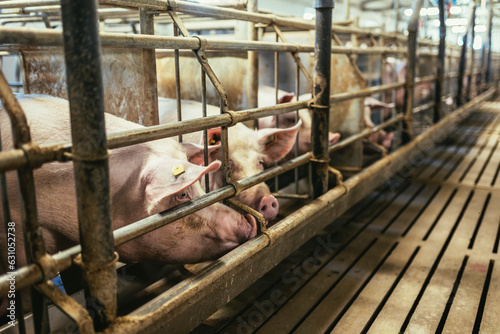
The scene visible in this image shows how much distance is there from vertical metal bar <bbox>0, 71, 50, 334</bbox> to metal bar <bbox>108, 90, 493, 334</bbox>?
0.78ft

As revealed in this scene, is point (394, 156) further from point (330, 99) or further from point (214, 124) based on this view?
point (214, 124)

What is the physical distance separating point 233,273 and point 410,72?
3874mm

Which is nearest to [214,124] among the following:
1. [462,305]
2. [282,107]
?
[282,107]

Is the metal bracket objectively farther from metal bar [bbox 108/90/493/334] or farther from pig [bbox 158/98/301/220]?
pig [bbox 158/98/301/220]

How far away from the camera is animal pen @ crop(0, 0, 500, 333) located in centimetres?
134

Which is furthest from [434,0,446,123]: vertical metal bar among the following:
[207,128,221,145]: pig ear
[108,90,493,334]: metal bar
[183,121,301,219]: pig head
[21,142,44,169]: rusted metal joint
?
[21,142,44,169]: rusted metal joint

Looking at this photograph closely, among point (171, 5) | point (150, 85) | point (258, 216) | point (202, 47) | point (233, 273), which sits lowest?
point (233, 273)

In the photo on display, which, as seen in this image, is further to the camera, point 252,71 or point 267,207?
point 252,71

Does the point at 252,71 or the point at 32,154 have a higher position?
the point at 252,71

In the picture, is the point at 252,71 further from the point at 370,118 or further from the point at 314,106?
the point at 370,118

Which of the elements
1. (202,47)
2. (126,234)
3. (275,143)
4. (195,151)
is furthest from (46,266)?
(275,143)

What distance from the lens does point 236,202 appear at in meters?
2.31

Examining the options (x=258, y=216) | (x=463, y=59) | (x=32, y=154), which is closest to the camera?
(x=32, y=154)

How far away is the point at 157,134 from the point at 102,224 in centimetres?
46
